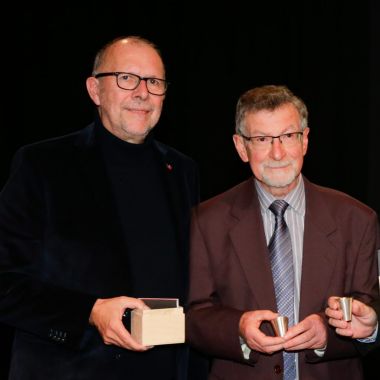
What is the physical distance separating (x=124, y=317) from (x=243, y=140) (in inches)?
32.9

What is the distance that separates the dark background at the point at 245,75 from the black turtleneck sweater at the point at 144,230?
2530 mm

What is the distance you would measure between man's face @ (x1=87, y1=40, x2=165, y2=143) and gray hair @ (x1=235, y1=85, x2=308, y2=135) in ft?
1.35

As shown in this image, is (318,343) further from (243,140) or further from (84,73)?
(84,73)

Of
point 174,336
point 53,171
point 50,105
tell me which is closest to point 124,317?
point 174,336

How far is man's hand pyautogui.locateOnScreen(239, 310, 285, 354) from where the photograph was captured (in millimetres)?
2223

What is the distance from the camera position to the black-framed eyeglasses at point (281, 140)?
8.49 feet

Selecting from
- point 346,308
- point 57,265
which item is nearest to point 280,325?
point 346,308

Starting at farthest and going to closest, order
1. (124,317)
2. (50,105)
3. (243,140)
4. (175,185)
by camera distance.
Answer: (50,105) → (175,185) → (243,140) → (124,317)

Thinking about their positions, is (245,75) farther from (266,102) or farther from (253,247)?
(253,247)

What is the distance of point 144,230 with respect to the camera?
2795 mm

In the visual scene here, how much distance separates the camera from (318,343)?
2.35 metres

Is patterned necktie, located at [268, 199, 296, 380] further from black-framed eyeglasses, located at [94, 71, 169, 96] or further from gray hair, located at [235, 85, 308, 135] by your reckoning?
black-framed eyeglasses, located at [94, 71, 169, 96]

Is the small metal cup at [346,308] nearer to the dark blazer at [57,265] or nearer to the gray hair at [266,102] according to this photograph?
the gray hair at [266,102]

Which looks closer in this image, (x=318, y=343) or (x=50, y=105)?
(x=318, y=343)
